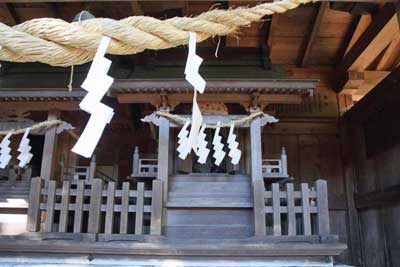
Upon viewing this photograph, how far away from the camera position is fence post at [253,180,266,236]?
4223mm

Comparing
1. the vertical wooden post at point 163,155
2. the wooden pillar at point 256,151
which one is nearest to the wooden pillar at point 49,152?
the vertical wooden post at point 163,155

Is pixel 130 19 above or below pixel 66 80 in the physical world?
below

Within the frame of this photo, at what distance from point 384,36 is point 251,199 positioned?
3706mm

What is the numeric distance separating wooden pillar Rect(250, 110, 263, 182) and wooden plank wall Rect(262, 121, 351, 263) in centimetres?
233

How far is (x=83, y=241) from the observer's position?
4141 millimetres

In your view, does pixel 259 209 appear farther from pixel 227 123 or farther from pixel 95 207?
pixel 95 207

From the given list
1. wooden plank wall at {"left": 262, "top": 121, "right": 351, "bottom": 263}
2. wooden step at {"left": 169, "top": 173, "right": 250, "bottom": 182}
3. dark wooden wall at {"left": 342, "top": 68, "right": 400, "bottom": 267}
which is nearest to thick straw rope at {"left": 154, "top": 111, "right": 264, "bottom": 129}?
wooden step at {"left": 169, "top": 173, "right": 250, "bottom": 182}

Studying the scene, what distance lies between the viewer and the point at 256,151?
4812 millimetres

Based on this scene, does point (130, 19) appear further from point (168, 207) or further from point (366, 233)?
point (366, 233)

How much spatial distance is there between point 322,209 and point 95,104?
3.87m

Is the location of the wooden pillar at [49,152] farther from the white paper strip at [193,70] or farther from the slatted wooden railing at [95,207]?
the white paper strip at [193,70]

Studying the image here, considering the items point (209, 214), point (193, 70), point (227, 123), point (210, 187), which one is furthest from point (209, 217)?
point (193, 70)

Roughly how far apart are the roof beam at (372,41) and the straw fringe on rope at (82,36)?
191 inches

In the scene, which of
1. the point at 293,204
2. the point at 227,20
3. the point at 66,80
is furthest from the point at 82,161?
the point at 227,20
